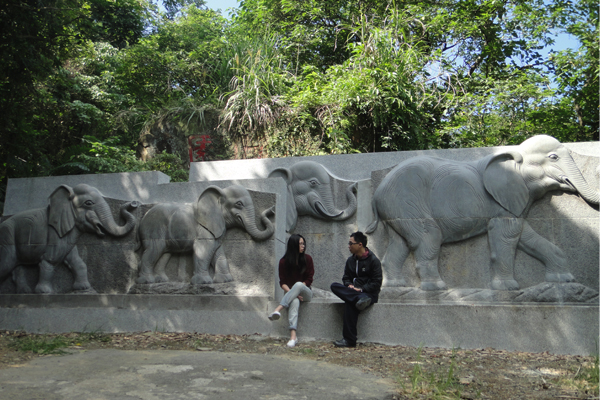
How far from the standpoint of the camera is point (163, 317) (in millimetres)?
7637

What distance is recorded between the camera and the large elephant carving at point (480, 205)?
23.5 ft

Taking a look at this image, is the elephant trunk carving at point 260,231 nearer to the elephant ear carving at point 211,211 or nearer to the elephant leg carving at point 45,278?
the elephant ear carving at point 211,211

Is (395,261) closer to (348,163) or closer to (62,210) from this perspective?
(348,163)

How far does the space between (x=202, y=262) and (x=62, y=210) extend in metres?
2.49

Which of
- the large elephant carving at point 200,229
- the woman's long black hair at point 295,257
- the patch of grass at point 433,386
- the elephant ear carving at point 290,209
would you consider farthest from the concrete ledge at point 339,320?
the patch of grass at point 433,386

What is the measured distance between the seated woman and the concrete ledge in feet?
1.08

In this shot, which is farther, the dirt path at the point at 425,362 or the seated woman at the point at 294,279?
the seated woman at the point at 294,279

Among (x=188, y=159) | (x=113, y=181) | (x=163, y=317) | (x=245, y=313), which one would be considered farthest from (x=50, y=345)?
(x=188, y=159)

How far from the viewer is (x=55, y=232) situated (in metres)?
8.36

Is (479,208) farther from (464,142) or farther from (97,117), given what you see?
(97,117)

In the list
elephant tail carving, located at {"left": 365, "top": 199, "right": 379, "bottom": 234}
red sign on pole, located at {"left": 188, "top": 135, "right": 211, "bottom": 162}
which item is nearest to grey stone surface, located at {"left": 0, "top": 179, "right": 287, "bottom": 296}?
elephant tail carving, located at {"left": 365, "top": 199, "right": 379, "bottom": 234}

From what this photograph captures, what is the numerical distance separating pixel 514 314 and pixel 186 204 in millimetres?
4743

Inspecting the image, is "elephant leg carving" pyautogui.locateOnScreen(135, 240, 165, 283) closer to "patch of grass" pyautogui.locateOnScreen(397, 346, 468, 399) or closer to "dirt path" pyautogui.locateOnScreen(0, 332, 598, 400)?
"dirt path" pyautogui.locateOnScreen(0, 332, 598, 400)

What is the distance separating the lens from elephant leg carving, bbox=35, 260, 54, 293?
827cm
